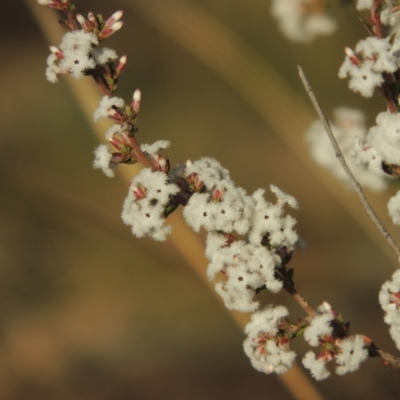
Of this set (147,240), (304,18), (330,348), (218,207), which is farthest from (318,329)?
(147,240)

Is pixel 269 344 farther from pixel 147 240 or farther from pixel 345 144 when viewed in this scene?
pixel 147 240

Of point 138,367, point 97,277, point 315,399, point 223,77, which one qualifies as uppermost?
point 223,77

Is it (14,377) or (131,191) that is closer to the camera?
(131,191)

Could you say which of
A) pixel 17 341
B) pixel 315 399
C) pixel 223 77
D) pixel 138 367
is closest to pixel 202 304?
pixel 138 367

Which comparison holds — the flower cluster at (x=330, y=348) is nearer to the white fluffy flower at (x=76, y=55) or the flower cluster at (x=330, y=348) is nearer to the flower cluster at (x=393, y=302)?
the flower cluster at (x=393, y=302)

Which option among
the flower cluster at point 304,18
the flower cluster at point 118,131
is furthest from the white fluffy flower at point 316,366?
the flower cluster at point 304,18

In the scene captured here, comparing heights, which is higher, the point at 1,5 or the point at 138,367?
the point at 1,5

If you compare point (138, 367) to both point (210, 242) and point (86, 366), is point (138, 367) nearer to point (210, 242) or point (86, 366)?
point (86, 366)

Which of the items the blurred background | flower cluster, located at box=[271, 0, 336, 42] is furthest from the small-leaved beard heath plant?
the blurred background
